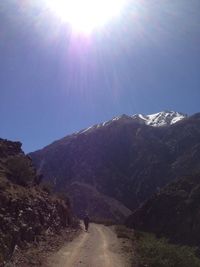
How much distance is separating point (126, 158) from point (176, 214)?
10248 cm

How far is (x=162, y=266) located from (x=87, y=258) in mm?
3829

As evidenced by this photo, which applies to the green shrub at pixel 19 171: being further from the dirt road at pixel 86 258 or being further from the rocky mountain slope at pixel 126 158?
the rocky mountain slope at pixel 126 158

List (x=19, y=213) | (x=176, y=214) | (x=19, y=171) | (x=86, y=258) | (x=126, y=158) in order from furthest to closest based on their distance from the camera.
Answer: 1. (x=126, y=158)
2. (x=176, y=214)
3. (x=19, y=171)
4. (x=19, y=213)
5. (x=86, y=258)

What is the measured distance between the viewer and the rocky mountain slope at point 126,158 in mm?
140500

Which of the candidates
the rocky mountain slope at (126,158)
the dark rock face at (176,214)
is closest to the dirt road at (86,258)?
the dark rock face at (176,214)

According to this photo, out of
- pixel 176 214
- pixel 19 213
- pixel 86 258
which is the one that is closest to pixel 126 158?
pixel 176 214

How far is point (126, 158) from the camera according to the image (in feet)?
520

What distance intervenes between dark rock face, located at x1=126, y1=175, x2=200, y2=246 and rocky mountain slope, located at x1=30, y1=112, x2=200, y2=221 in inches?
2196

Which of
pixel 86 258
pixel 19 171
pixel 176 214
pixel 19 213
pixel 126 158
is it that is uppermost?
pixel 126 158

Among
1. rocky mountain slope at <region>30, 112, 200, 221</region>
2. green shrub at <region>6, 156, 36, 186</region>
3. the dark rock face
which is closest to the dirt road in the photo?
green shrub at <region>6, 156, 36, 186</region>

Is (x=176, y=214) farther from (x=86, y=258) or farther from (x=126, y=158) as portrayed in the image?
(x=126, y=158)

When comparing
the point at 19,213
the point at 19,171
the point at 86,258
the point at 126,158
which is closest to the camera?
the point at 86,258

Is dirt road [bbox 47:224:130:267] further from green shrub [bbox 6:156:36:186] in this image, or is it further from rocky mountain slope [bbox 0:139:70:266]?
green shrub [bbox 6:156:36:186]

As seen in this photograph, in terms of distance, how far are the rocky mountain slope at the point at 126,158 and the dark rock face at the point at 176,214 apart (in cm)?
5578
